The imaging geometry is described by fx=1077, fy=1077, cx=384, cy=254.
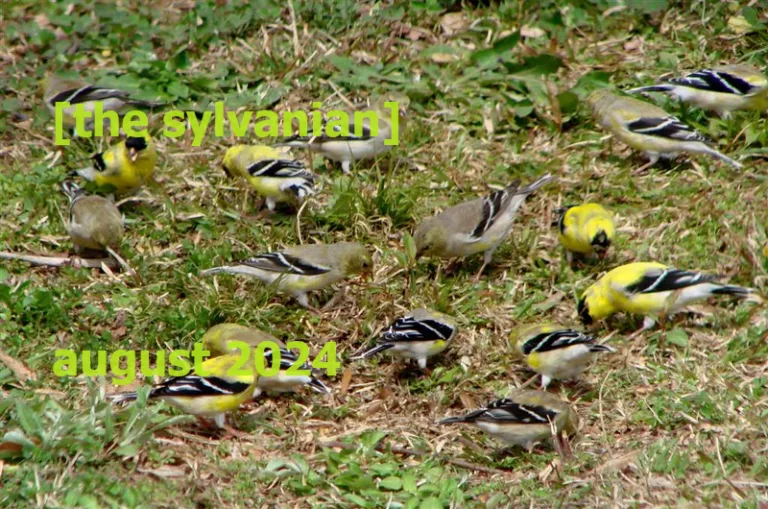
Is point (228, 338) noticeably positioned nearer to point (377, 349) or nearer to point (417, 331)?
point (377, 349)

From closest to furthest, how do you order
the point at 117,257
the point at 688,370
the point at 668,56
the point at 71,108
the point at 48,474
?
the point at 48,474 → the point at 688,370 → the point at 117,257 → the point at 71,108 → the point at 668,56

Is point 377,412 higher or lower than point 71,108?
lower

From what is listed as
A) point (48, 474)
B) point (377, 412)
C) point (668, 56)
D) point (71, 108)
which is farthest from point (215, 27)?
point (48, 474)

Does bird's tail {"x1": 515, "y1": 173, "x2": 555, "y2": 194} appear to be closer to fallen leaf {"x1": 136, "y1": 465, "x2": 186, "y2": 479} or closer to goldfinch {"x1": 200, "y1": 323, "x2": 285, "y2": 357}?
goldfinch {"x1": 200, "y1": 323, "x2": 285, "y2": 357}

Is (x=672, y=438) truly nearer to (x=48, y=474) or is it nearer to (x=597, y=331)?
(x=597, y=331)

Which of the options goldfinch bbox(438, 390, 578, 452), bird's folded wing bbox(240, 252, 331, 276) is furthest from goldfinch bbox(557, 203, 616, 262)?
bird's folded wing bbox(240, 252, 331, 276)

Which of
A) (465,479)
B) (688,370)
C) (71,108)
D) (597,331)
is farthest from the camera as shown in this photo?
(71,108)
